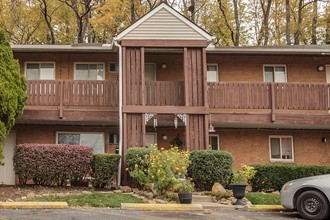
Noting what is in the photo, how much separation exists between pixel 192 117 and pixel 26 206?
765 cm

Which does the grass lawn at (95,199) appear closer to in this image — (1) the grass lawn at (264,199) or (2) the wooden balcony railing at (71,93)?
(1) the grass lawn at (264,199)

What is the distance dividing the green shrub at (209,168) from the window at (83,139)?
5.39 meters

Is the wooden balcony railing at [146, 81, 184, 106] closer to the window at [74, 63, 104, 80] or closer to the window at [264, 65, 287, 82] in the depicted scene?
the window at [74, 63, 104, 80]

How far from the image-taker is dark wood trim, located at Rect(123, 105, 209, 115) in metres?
17.3

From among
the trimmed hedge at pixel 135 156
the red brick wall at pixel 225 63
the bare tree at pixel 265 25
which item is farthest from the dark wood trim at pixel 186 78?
the bare tree at pixel 265 25

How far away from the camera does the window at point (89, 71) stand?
20.5m

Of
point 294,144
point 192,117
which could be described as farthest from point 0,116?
point 294,144

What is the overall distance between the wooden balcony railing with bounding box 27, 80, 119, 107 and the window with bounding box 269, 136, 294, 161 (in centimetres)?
721

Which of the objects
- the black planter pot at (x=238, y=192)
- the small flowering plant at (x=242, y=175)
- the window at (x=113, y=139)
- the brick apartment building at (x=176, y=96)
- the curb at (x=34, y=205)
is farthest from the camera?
the window at (x=113, y=139)

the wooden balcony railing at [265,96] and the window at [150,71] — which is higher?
the window at [150,71]

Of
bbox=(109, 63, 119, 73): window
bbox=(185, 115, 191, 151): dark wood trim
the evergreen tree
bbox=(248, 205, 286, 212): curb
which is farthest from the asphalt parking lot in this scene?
bbox=(109, 63, 119, 73): window

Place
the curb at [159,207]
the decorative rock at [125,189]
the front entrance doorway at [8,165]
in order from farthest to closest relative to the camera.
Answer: the front entrance doorway at [8,165]
the decorative rock at [125,189]
the curb at [159,207]

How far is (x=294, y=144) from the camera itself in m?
20.5

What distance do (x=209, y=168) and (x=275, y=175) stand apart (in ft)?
8.87
